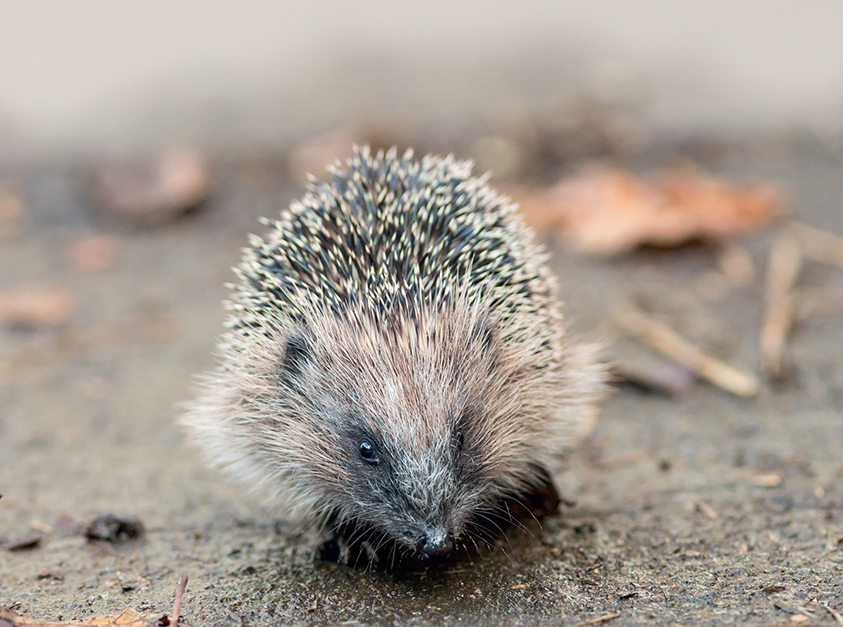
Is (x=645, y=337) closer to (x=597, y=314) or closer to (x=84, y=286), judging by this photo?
(x=597, y=314)

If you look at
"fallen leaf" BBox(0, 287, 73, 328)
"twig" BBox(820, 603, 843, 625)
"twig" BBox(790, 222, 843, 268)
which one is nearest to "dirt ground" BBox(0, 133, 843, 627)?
"twig" BBox(820, 603, 843, 625)

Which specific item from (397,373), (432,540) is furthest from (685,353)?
(432,540)

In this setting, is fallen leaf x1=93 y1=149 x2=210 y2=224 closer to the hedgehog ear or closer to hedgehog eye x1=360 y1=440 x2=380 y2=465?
the hedgehog ear

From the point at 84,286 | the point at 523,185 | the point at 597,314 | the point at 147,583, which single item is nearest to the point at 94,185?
the point at 84,286

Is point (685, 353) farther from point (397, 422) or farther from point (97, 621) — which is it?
point (97, 621)

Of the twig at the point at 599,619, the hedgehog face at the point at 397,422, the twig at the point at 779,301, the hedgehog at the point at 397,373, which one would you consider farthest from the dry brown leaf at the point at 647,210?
the twig at the point at 599,619

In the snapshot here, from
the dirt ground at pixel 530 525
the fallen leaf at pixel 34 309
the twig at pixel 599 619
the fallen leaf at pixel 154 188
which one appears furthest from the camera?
the fallen leaf at pixel 154 188

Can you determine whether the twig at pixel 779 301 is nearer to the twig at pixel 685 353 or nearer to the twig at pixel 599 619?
the twig at pixel 685 353
